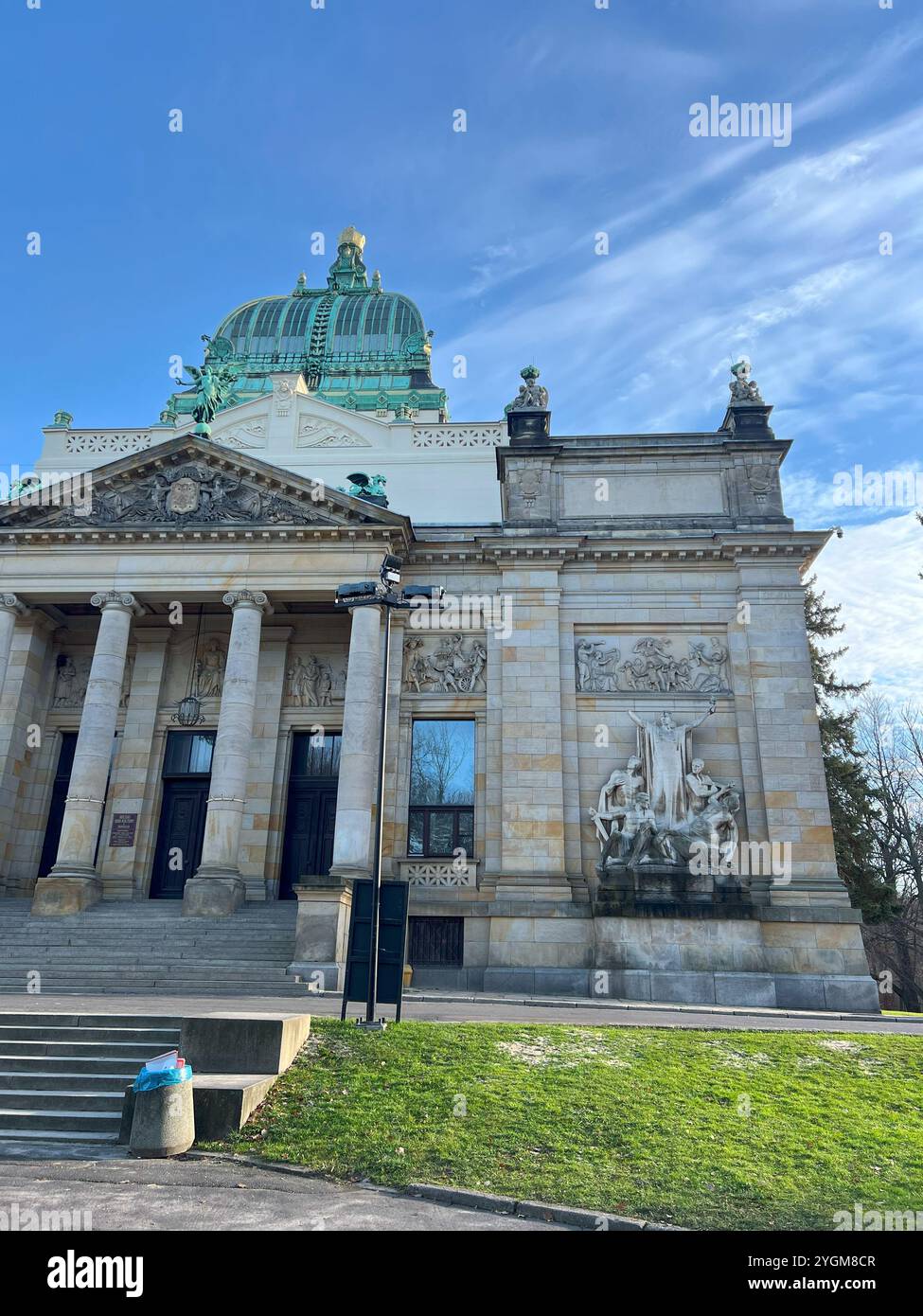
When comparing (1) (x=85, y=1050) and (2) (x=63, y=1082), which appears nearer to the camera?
(2) (x=63, y=1082)

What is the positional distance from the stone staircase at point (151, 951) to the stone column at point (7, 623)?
7.95m

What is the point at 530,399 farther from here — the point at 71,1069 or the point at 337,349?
the point at 71,1069

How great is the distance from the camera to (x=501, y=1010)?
18172 mm

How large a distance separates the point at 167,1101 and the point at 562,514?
23.8 meters

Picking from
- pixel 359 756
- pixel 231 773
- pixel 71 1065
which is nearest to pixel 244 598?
pixel 231 773

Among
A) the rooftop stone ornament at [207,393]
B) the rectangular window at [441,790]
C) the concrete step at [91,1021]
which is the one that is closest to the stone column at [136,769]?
the rooftop stone ornament at [207,393]

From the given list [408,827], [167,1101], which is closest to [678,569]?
[408,827]

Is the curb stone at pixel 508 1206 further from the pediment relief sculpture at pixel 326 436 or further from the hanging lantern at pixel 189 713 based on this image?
the pediment relief sculpture at pixel 326 436

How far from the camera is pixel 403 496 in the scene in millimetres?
37625

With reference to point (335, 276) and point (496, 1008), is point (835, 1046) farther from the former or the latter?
point (335, 276)

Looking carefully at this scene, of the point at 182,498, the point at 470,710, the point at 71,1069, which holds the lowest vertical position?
the point at 71,1069

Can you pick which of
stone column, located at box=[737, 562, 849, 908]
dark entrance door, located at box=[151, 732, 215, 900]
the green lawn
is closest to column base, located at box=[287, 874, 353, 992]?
the green lawn

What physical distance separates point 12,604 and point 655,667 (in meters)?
20.7

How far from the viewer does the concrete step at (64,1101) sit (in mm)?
11047
